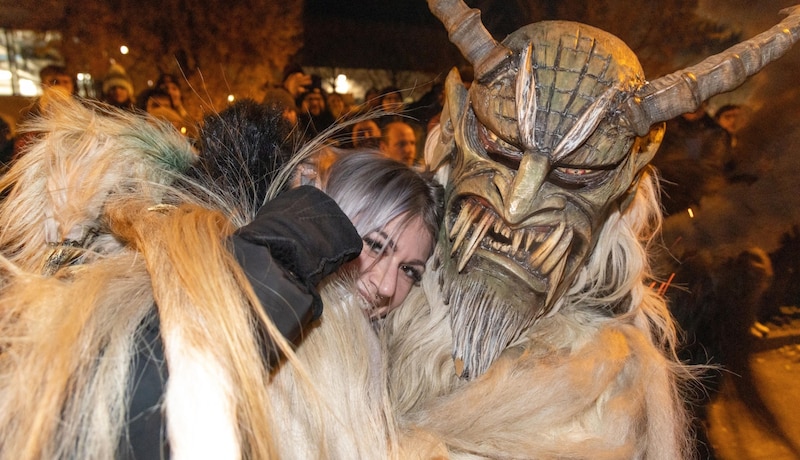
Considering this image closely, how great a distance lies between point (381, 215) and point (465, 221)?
14 centimetres

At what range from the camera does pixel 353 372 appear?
931mm

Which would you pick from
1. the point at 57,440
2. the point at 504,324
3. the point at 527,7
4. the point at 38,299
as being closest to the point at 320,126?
the point at 527,7

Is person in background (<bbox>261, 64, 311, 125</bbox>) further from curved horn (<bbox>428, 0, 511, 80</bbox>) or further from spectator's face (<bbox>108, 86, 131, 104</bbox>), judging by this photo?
curved horn (<bbox>428, 0, 511, 80</bbox>)

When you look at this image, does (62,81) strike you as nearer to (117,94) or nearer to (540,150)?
(117,94)

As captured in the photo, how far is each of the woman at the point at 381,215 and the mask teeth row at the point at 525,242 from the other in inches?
3.8

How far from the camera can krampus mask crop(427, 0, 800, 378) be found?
942 mm

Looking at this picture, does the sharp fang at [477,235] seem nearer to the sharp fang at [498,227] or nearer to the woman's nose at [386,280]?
the sharp fang at [498,227]

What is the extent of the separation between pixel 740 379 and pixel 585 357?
46cm

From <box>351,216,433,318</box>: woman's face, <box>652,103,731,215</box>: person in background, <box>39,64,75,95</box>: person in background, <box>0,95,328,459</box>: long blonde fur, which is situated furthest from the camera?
<box>39,64,75,95</box>: person in background

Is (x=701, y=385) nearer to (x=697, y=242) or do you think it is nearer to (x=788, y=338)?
(x=788, y=338)

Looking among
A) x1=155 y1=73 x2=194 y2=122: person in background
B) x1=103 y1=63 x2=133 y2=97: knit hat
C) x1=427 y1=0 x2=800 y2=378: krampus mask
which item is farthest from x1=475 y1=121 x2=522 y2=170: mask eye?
x1=103 y1=63 x2=133 y2=97: knit hat

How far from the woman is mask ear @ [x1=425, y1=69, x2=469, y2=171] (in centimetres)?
13

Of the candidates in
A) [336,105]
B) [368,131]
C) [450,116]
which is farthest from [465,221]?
[336,105]

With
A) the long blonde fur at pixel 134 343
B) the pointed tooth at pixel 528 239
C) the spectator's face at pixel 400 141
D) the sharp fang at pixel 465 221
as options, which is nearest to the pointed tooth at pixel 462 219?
the sharp fang at pixel 465 221
